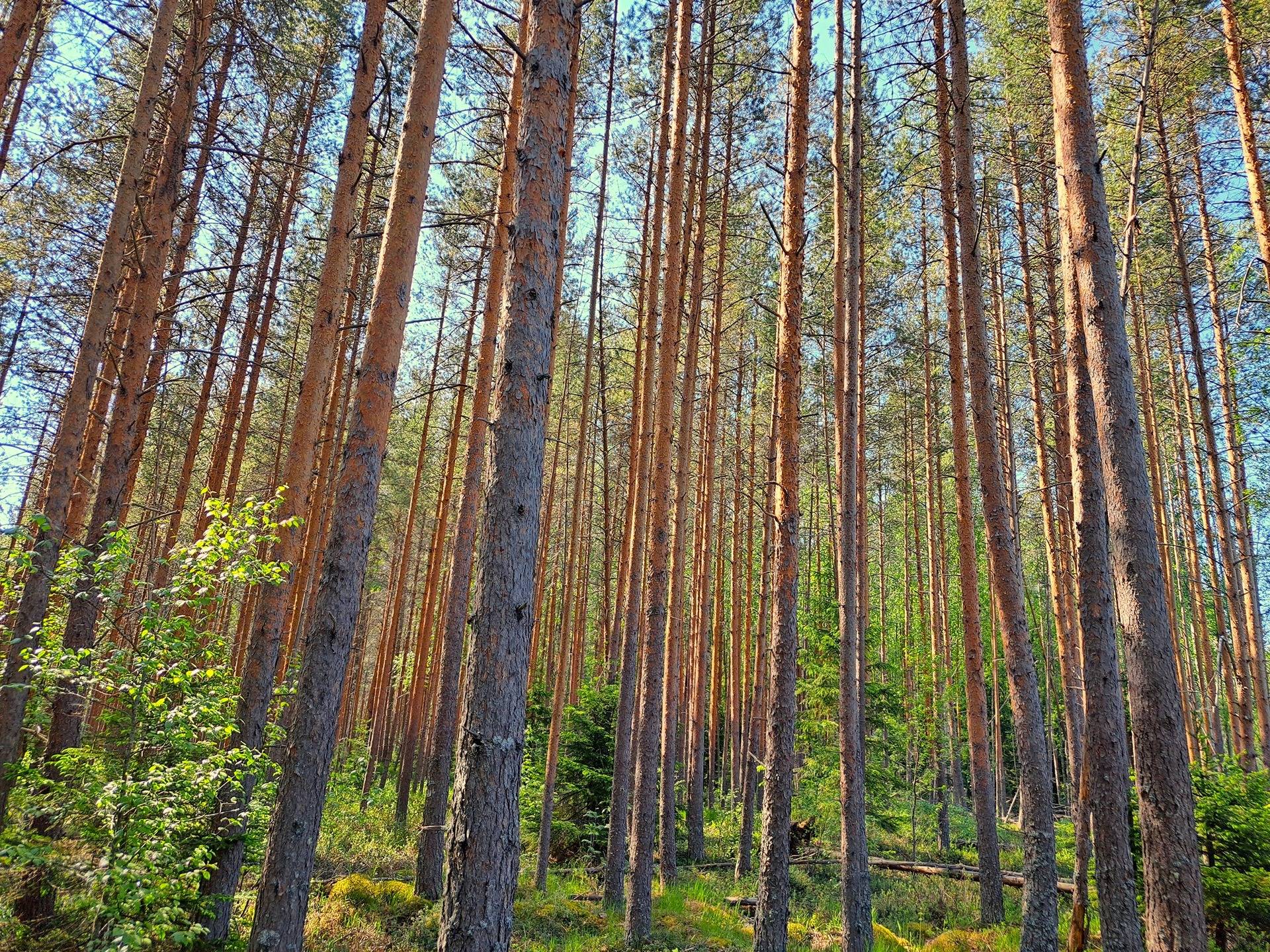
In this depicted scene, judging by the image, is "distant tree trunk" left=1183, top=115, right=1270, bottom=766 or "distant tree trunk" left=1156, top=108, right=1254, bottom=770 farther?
"distant tree trunk" left=1183, top=115, right=1270, bottom=766

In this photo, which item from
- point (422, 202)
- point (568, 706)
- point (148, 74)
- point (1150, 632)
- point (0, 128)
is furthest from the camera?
point (568, 706)

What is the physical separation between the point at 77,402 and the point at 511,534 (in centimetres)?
432

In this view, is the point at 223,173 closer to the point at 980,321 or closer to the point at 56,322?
the point at 56,322

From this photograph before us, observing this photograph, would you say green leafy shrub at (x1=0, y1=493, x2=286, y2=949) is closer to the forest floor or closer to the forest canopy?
the forest canopy

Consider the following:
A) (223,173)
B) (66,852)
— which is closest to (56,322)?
(223,173)

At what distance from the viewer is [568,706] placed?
517 inches

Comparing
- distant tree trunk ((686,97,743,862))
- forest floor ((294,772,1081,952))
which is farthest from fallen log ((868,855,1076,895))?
distant tree trunk ((686,97,743,862))

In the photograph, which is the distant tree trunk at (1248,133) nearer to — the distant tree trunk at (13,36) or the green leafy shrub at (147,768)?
the green leafy shrub at (147,768)

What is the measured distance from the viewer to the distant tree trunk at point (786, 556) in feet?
21.6

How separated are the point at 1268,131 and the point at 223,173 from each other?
15464mm

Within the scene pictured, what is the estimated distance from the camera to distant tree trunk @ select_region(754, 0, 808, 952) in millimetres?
6586

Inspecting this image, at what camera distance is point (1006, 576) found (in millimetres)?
7652

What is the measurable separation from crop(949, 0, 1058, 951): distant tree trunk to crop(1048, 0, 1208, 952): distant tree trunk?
2588mm

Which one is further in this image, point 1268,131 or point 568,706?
point 568,706
